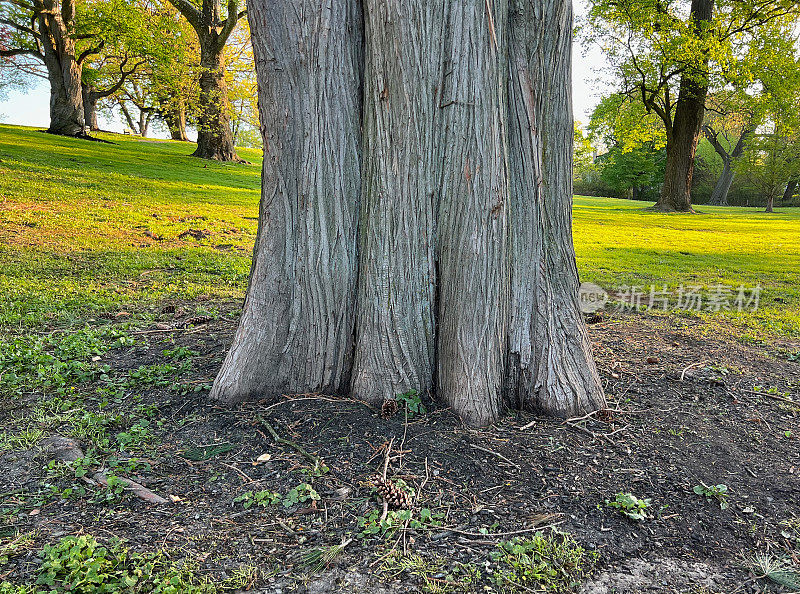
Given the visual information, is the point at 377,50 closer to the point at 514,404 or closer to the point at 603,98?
the point at 514,404

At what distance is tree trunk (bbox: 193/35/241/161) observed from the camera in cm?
1889

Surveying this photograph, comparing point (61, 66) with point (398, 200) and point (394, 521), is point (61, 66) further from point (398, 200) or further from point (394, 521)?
point (394, 521)


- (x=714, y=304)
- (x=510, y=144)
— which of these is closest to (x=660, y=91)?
(x=714, y=304)

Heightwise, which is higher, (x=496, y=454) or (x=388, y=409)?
(x=388, y=409)

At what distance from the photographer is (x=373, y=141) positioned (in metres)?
3.08

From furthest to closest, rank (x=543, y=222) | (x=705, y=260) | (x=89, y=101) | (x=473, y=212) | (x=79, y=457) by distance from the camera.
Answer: (x=89, y=101)
(x=705, y=260)
(x=543, y=222)
(x=473, y=212)
(x=79, y=457)

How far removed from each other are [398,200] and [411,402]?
3.91 ft

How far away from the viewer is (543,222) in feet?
10.8

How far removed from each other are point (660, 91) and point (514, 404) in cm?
2323

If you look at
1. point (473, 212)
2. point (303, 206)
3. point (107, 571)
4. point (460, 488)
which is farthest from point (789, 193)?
point (107, 571)

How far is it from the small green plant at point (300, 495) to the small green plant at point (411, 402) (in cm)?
79

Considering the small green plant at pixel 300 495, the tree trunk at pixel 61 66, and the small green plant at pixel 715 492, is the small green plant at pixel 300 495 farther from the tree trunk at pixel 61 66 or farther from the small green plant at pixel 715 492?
the tree trunk at pixel 61 66

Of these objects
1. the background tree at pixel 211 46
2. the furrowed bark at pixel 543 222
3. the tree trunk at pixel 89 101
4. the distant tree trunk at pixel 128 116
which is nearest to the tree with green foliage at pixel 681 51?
the background tree at pixel 211 46

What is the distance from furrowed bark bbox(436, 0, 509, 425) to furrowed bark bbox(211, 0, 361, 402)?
593 millimetres
